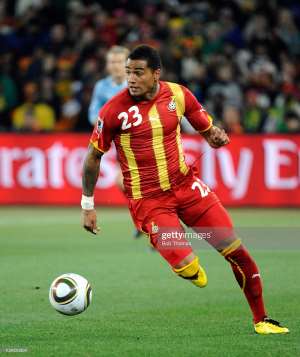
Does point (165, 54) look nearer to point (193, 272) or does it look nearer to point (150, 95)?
point (150, 95)

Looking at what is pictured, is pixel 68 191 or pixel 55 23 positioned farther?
pixel 55 23

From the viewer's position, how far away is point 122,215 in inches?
662

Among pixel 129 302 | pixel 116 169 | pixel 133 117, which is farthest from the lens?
pixel 116 169

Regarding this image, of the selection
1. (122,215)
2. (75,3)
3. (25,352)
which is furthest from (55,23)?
(25,352)

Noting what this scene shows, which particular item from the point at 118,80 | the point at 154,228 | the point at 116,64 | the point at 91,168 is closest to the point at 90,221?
the point at 91,168

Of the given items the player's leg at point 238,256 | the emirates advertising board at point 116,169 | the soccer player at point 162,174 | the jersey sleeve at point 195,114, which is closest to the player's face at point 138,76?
the soccer player at point 162,174

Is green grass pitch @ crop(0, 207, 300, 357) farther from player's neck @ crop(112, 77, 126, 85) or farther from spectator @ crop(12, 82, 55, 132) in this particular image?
spectator @ crop(12, 82, 55, 132)

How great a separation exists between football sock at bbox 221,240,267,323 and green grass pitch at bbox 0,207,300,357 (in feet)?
0.59

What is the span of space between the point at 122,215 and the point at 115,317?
27.9ft

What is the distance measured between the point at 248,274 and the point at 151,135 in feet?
4.15

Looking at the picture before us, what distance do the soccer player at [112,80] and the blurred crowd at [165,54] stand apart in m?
4.80

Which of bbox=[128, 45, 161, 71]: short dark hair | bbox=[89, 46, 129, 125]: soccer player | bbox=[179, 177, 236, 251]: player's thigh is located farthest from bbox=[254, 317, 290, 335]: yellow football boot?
bbox=[89, 46, 129, 125]: soccer player

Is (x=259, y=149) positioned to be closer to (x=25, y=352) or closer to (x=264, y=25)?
(x=264, y=25)

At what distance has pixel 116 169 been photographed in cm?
1736
